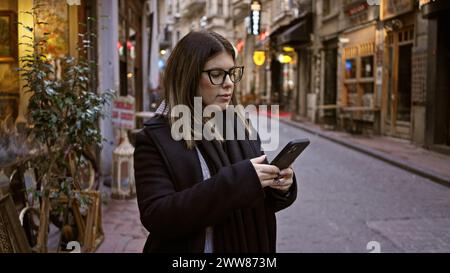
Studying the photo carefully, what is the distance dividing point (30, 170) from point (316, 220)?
3.19 metres

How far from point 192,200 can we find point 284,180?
0.34 meters

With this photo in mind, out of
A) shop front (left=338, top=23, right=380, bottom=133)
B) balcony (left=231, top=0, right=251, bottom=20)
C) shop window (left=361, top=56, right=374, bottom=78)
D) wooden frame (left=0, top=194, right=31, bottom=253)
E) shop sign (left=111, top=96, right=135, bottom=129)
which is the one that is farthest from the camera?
balcony (left=231, top=0, right=251, bottom=20)

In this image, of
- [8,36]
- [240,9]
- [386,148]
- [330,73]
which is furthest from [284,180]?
[240,9]

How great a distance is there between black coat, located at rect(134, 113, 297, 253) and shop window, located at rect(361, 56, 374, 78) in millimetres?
15396

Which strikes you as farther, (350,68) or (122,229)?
(350,68)

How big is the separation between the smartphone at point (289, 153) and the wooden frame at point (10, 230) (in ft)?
6.13

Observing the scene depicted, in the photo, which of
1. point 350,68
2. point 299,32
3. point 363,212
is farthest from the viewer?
point 299,32

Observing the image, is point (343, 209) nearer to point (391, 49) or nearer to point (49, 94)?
point (49, 94)

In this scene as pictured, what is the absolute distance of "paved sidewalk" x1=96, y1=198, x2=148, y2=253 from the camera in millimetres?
5035

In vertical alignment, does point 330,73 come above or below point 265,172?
above

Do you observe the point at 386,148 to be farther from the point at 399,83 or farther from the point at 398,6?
the point at 398,6

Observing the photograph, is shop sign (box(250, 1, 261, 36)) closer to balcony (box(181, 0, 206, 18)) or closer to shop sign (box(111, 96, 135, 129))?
balcony (box(181, 0, 206, 18))

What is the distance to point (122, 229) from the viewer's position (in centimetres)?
571

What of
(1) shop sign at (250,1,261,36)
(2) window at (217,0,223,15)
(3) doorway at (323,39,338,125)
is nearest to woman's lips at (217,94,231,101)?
(3) doorway at (323,39,338,125)
